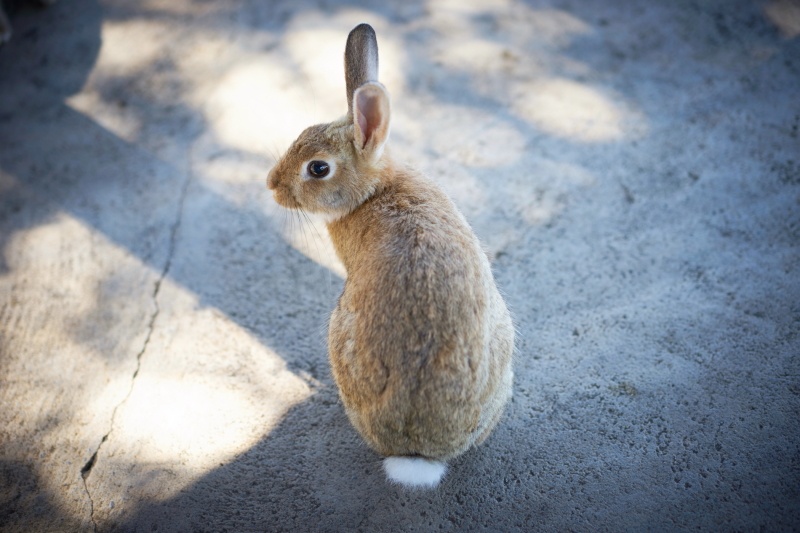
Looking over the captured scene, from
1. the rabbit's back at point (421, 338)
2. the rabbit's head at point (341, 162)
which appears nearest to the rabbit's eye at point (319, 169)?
the rabbit's head at point (341, 162)

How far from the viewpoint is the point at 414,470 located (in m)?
1.86

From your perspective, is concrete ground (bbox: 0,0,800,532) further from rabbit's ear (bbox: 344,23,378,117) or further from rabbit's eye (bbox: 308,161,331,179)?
rabbit's ear (bbox: 344,23,378,117)

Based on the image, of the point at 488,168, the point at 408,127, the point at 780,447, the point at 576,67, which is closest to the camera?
the point at 780,447

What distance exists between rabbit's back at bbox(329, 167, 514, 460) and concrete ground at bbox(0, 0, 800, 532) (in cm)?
42

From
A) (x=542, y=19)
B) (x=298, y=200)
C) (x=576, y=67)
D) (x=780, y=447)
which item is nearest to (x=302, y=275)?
(x=298, y=200)

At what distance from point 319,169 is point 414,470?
4.49ft

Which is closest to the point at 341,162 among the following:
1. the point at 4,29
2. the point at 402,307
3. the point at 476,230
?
the point at 402,307

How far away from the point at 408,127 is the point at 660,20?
2533 millimetres

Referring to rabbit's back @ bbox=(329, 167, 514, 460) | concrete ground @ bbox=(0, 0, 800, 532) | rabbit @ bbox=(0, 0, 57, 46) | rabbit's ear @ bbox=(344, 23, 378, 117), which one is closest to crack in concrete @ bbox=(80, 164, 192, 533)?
concrete ground @ bbox=(0, 0, 800, 532)

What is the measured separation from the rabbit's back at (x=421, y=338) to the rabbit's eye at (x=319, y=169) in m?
0.39

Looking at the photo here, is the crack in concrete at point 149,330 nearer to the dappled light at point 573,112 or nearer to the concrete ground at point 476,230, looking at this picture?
the concrete ground at point 476,230

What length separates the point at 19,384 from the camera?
253 centimetres

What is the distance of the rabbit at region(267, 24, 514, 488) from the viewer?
171 centimetres

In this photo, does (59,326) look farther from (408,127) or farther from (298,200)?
(408,127)
